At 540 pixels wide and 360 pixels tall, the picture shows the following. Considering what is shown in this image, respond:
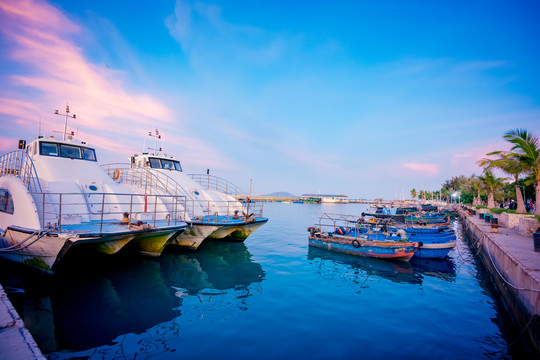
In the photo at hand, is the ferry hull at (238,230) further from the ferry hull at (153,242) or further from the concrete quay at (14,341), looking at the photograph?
the concrete quay at (14,341)

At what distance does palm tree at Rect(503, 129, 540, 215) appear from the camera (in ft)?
56.5

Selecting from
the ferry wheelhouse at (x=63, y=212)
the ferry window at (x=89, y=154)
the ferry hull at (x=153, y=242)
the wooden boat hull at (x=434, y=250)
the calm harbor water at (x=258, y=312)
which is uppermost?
the ferry window at (x=89, y=154)

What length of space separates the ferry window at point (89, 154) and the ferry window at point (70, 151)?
253 millimetres

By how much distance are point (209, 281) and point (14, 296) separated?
5.94 metres

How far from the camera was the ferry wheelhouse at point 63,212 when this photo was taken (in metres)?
9.16

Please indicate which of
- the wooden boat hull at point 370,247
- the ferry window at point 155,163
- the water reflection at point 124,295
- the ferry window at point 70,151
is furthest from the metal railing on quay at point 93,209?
the wooden boat hull at point 370,247

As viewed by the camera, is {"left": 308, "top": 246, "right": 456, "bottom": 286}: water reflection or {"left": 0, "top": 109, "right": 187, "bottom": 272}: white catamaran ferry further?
{"left": 308, "top": 246, "right": 456, "bottom": 286}: water reflection

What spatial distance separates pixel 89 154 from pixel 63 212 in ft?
16.9

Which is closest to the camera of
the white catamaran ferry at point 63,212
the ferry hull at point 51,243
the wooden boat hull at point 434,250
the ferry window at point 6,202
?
the ferry hull at point 51,243

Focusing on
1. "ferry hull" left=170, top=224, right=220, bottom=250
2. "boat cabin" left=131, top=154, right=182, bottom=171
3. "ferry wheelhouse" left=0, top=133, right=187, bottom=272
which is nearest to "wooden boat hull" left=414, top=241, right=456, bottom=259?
"ferry hull" left=170, top=224, right=220, bottom=250

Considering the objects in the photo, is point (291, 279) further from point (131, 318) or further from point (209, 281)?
point (131, 318)

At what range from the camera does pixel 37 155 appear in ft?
43.0

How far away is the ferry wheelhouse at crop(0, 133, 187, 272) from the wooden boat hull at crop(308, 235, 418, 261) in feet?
32.9

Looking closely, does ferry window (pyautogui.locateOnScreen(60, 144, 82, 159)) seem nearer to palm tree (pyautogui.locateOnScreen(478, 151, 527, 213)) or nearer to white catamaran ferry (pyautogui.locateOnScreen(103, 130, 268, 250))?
white catamaran ferry (pyautogui.locateOnScreen(103, 130, 268, 250))
